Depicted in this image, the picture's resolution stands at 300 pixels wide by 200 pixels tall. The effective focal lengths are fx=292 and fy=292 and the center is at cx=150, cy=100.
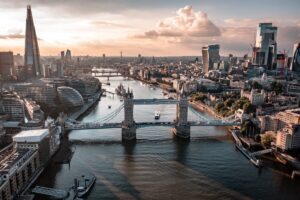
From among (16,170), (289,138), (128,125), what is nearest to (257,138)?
(289,138)

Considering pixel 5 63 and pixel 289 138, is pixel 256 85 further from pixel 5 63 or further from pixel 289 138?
pixel 5 63

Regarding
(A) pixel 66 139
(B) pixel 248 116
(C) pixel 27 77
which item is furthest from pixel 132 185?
(C) pixel 27 77

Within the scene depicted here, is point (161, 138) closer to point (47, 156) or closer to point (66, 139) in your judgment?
point (66, 139)

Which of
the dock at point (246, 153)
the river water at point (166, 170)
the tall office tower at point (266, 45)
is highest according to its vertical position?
the tall office tower at point (266, 45)

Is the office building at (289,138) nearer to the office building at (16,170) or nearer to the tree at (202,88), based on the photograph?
the office building at (16,170)

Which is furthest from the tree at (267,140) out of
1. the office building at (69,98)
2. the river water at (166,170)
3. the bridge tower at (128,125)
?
the office building at (69,98)

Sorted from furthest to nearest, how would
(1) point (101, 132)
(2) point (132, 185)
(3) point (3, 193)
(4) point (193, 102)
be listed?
(4) point (193, 102)
(1) point (101, 132)
(2) point (132, 185)
(3) point (3, 193)
